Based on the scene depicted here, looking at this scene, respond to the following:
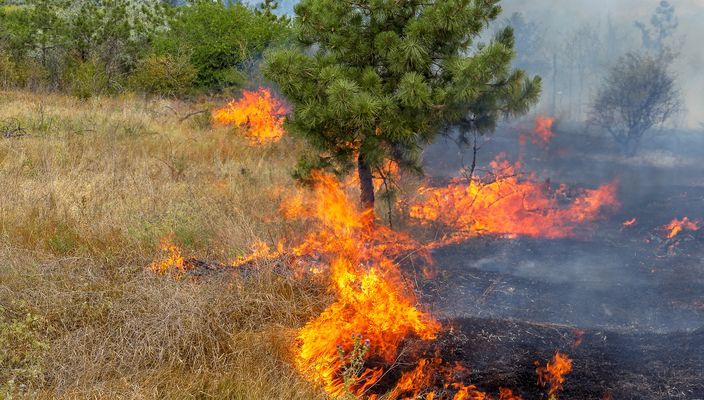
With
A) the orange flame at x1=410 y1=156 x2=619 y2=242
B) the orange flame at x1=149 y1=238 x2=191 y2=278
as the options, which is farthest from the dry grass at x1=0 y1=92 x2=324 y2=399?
the orange flame at x1=410 y1=156 x2=619 y2=242

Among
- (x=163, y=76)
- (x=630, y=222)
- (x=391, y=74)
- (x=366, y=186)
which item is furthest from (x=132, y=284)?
(x=163, y=76)

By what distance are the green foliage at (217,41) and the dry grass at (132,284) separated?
27.3 ft

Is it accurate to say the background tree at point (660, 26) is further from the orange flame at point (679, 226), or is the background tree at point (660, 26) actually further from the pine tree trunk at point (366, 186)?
the pine tree trunk at point (366, 186)

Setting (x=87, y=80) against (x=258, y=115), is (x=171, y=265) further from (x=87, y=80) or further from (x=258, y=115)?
(x=87, y=80)

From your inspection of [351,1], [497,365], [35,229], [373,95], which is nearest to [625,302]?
[497,365]

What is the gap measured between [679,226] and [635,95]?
9.07 meters

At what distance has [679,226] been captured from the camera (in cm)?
739

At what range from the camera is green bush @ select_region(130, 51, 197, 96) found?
15102mm

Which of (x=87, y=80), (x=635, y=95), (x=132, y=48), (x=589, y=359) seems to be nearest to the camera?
(x=589, y=359)

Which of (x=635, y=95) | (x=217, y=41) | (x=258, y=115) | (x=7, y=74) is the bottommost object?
(x=258, y=115)

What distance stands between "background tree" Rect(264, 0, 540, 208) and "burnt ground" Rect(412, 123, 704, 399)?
5.36ft

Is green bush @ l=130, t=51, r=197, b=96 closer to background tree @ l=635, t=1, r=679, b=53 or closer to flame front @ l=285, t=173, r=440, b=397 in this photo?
flame front @ l=285, t=173, r=440, b=397

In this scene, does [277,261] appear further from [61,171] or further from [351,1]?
[61,171]

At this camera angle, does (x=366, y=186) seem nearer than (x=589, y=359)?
No
